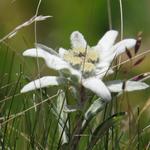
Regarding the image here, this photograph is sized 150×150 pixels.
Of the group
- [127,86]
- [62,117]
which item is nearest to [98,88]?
[127,86]

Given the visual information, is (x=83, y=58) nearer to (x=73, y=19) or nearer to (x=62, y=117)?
(x=62, y=117)

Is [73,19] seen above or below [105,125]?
above

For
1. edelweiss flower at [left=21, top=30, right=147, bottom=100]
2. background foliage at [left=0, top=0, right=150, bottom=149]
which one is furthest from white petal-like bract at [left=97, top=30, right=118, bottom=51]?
background foliage at [left=0, top=0, right=150, bottom=149]

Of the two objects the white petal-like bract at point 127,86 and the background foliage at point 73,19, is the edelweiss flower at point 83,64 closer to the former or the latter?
the white petal-like bract at point 127,86

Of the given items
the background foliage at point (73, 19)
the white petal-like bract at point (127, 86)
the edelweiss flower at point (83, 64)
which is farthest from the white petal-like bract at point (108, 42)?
the background foliage at point (73, 19)

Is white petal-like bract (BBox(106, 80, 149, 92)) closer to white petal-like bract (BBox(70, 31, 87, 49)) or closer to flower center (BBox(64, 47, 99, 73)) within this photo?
→ flower center (BBox(64, 47, 99, 73))
